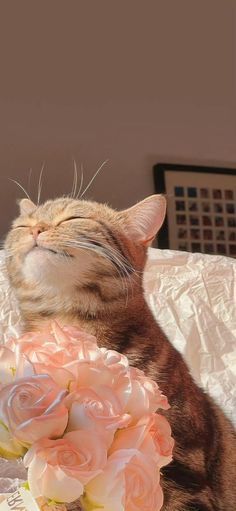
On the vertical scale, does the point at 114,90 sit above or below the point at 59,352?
below

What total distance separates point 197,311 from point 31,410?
107 cm

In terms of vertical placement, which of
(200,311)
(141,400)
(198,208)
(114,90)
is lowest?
(198,208)

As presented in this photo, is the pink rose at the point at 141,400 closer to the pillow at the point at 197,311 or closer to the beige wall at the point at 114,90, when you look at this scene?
the pillow at the point at 197,311

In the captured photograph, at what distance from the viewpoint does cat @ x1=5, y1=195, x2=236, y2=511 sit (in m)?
0.76

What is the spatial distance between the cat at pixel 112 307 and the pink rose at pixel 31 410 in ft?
0.95

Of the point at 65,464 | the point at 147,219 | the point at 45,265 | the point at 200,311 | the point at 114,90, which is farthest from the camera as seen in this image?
the point at 114,90

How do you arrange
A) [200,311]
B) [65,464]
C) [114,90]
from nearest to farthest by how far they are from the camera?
[65,464] < [200,311] < [114,90]

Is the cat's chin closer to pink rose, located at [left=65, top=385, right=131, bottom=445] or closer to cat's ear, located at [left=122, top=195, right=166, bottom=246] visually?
cat's ear, located at [left=122, top=195, right=166, bottom=246]

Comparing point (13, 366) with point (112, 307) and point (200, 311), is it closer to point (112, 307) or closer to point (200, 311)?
point (112, 307)

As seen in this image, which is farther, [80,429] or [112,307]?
[112,307]

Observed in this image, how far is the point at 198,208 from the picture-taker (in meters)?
2.82

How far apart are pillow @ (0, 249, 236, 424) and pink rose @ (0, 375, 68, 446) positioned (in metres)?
0.80

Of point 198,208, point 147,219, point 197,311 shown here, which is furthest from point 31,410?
point 198,208

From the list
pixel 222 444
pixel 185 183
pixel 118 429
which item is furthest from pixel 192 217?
pixel 118 429
